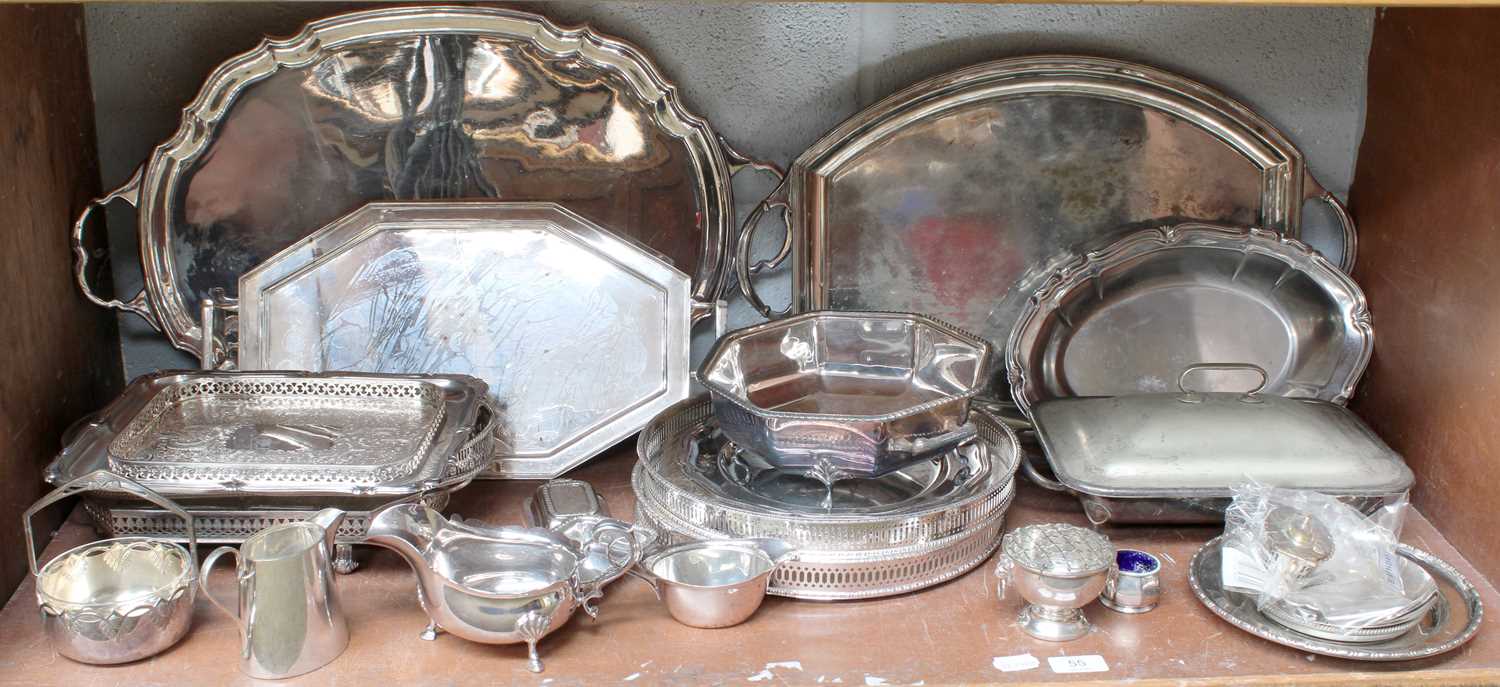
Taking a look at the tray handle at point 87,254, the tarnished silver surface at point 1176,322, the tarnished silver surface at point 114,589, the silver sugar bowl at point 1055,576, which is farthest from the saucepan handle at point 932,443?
the tray handle at point 87,254

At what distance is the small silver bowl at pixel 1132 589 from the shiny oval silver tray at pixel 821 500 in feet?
0.40

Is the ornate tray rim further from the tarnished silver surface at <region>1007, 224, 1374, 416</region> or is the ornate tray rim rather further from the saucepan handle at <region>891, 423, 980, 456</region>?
the saucepan handle at <region>891, 423, 980, 456</region>

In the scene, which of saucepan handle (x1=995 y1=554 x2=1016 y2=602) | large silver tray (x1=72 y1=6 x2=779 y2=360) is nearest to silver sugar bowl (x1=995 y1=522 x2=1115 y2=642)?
saucepan handle (x1=995 y1=554 x2=1016 y2=602)

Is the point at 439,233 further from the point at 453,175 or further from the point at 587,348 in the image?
the point at 587,348

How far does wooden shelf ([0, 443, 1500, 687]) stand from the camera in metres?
1.04

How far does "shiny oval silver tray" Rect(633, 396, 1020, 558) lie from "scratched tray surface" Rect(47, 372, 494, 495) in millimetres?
179

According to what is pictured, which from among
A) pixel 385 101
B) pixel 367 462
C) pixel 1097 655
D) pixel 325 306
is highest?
pixel 385 101

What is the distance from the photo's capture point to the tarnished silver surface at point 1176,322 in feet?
4.61

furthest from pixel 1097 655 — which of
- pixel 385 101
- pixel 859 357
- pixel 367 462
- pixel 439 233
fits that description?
pixel 385 101

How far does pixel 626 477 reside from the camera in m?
1.40

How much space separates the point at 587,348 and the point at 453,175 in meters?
0.24

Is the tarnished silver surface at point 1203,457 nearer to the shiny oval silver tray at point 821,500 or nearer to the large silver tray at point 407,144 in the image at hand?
the shiny oval silver tray at point 821,500

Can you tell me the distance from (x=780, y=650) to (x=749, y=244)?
Answer: 0.52m

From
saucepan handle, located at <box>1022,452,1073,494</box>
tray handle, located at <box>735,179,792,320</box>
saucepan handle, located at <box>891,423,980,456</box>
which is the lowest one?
saucepan handle, located at <box>1022,452,1073,494</box>
